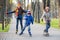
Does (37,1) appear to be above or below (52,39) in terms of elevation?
above

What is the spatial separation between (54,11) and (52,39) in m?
68.4

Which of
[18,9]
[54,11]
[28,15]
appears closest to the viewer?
[28,15]

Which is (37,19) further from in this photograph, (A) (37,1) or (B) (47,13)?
(B) (47,13)

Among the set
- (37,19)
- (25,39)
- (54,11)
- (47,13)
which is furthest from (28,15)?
(54,11)

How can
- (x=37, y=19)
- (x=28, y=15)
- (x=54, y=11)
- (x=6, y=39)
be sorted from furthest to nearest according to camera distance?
1. (x=54, y=11)
2. (x=37, y=19)
3. (x=28, y=15)
4. (x=6, y=39)

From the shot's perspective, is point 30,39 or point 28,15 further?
point 28,15

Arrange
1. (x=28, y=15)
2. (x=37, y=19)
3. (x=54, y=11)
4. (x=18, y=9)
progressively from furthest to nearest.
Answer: (x=54, y=11) < (x=37, y=19) < (x=18, y=9) < (x=28, y=15)

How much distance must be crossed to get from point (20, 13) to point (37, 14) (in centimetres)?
2293

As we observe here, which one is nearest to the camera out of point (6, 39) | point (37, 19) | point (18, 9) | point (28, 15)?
point (6, 39)

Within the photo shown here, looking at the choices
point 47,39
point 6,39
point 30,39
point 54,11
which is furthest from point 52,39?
point 54,11

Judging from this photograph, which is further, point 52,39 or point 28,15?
point 28,15

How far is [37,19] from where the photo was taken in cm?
3856

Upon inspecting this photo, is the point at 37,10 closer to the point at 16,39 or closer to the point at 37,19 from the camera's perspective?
the point at 37,19

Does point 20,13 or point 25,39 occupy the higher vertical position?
point 20,13
